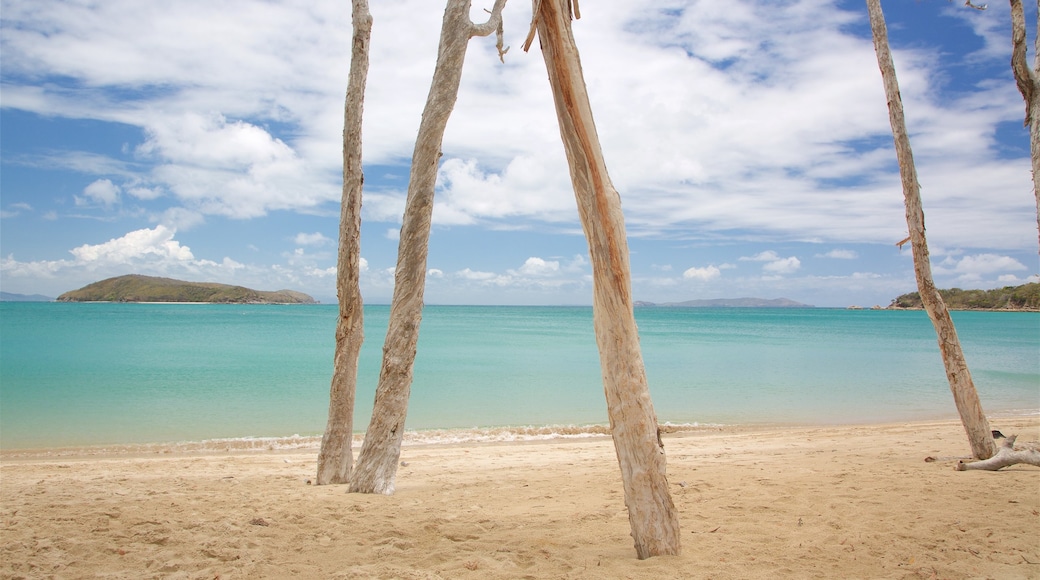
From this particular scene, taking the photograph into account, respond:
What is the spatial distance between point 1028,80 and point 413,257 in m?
5.29

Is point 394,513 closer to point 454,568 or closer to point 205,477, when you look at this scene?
point 454,568

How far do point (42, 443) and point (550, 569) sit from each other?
1065cm

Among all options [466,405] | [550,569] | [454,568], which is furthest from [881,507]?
[466,405]

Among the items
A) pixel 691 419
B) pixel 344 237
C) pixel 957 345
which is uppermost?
pixel 344 237

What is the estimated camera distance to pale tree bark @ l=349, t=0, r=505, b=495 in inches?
196

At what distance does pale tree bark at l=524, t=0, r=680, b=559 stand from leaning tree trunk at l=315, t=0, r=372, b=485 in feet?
9.19

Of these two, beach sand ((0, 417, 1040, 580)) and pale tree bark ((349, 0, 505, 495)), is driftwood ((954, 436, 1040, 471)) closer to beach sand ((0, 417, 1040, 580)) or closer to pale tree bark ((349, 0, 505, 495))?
beach sand ((0, 417, 1040, 580))

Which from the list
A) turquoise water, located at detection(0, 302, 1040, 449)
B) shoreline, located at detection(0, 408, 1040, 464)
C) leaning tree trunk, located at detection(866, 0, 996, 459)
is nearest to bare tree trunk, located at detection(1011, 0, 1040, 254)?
leaning tree trunk, located at detection(866, 0, 996, 459)

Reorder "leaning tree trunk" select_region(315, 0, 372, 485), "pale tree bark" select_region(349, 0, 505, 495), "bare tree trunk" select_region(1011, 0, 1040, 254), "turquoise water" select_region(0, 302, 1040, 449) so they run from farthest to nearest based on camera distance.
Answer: "turquoise water" select_region(0, 302, 1040, 449)
"leaning tree trunk" select_region(315, 0, 372, 485)
"pale tree bark" select_region(349, 0, 505, 495)
"bare tree trunk" select_region(1011, 0, 1040, 254)

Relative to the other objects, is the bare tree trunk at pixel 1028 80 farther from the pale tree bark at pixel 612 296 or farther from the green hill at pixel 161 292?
the green hill at pixel 161 292

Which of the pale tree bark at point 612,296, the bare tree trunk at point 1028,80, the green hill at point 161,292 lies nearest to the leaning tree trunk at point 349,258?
the pale tree bark at point 612,296

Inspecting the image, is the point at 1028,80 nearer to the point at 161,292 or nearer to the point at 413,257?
the point at 413,257

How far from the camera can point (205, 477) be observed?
648cm

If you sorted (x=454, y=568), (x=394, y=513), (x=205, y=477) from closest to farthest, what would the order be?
(x=454, y=568), (x=394, y=513), (x=205, y=477)
